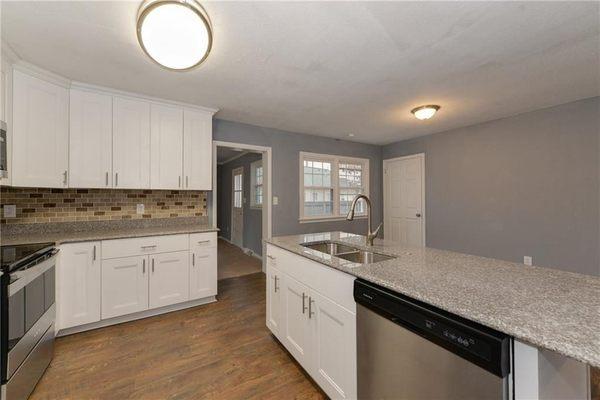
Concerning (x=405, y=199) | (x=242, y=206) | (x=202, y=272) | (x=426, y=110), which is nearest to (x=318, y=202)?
(x=405, y=199)

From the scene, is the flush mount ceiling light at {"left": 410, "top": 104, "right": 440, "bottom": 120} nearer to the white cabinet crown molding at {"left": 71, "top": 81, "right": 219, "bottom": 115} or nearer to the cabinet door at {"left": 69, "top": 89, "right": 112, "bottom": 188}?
the white cabinet crown molding at {"left": 71, "top": 81, "right": 219, "bottom": 115}

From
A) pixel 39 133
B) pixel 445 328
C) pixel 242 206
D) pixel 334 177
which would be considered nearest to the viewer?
pixel 445 328

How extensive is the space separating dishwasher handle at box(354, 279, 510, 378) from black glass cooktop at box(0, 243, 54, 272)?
195cm

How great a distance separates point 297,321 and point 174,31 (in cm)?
194

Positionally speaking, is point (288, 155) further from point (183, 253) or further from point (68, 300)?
point (68, 300)

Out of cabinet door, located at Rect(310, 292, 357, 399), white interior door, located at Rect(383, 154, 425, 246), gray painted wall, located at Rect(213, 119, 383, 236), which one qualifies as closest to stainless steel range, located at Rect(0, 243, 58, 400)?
cabinet door, located at Rect(310, 292, 357, 399)

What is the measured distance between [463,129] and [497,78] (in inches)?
69.6

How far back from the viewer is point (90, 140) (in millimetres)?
2465

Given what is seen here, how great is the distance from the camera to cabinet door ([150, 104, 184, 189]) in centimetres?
276

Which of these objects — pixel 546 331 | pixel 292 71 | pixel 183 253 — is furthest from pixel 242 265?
pixel 546 331

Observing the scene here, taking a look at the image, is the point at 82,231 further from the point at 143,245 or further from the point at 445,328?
the point at 445,328

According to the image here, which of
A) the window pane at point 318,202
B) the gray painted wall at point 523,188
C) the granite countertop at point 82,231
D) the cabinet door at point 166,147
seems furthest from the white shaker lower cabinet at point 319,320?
the gray painted wall at point 523,188

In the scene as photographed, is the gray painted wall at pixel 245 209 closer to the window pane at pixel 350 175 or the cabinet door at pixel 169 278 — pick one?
the window pane at pixel 350 175

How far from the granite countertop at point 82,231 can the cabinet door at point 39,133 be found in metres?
0.48
